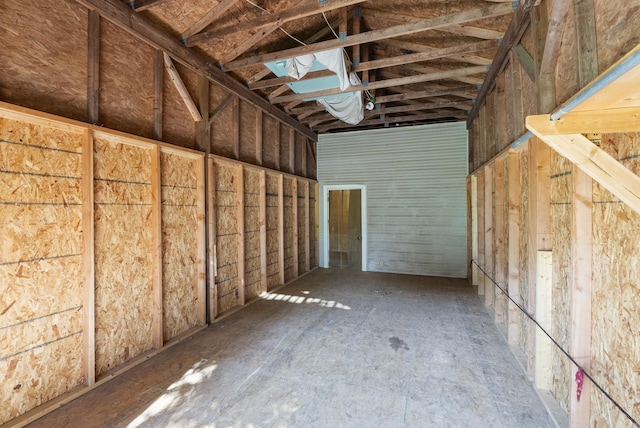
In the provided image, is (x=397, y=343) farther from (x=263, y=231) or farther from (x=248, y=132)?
(x=248, y=132)

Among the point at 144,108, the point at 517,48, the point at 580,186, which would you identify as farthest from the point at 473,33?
the point at 144,108

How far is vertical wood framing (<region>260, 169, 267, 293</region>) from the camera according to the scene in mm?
4852

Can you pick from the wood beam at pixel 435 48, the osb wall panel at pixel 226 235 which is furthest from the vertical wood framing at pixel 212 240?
the wood beam at pixel 435 48

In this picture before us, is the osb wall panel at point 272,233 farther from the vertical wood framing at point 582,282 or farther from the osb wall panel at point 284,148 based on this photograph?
the vertical wood framing at point 582,282

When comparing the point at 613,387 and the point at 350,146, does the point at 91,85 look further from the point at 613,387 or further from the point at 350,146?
the point at 350,146

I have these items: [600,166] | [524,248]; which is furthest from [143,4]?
[524,248]

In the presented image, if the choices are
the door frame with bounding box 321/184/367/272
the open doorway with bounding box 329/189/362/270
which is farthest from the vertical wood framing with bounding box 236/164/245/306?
the open doorway with bounding box 329/189/362/270

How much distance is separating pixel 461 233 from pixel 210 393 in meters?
5.70

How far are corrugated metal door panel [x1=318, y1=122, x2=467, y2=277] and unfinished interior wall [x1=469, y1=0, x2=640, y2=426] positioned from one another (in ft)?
12.0

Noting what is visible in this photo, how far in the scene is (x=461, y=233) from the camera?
6121mm

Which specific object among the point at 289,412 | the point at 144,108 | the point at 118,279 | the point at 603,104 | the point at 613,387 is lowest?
the point at 289,412

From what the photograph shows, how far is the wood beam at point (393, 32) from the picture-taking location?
272cm

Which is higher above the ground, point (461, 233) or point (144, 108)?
point (144, 108)

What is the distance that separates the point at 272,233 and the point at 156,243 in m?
2.55
